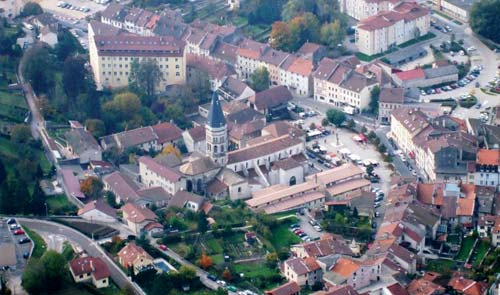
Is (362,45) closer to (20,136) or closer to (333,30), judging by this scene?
(333,30)

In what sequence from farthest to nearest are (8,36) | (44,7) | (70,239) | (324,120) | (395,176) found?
(44,7) < (8,36) < (324,120) < (395,176) < (70,239)

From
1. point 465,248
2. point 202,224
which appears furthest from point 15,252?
point 465,248

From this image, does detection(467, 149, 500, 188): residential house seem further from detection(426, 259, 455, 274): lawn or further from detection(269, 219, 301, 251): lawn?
detection(269, 219, 301, 251): lawn

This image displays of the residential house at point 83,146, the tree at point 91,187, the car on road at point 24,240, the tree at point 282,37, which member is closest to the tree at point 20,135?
the residential house at point 83,146

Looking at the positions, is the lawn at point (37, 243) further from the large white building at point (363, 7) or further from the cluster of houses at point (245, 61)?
the large white building at point (363, 7)

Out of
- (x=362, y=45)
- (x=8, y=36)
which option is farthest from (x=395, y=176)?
(x=8, y=36)

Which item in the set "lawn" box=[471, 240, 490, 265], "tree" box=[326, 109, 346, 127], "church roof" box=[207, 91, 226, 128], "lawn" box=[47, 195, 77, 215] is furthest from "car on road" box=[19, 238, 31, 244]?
"tree" box=[326, 109, 346, 127]
